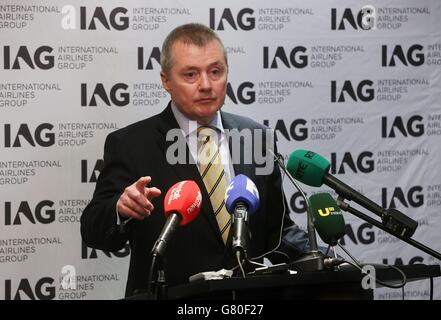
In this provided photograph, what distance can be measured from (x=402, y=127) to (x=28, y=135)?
2.30m

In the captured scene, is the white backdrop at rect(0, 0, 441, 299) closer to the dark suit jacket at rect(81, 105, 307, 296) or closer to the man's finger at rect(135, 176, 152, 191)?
the dark suit jacket at rect(81, 105, 307, 296)

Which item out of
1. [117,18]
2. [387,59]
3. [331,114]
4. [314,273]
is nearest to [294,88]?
[331,114]

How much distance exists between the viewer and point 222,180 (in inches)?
160

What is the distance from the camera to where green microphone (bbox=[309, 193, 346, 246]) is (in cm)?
300

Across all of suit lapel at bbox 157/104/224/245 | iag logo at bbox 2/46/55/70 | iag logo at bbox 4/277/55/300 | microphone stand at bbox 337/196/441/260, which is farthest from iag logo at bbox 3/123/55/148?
microphone stand at bbox 337/196/441/260

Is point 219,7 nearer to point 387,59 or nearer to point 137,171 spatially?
point 387,59

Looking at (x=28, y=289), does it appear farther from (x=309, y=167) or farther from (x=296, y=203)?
(x=309, y=167)

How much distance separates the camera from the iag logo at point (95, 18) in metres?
4.82

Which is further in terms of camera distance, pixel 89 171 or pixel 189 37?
pixel 89 171

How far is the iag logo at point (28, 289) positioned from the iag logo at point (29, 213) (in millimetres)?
341

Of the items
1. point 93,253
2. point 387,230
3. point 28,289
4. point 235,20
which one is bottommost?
point 28,289

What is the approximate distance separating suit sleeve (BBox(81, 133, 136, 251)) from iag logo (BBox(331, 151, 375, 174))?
1.63 m

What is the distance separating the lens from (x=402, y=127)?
17.2 feet

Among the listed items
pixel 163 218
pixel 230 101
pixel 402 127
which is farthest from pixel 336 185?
pixel 402 127
